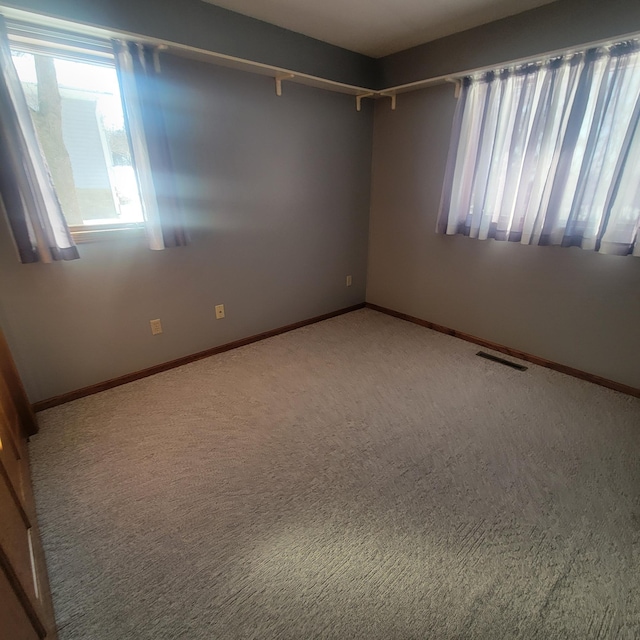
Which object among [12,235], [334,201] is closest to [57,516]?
[12,235]

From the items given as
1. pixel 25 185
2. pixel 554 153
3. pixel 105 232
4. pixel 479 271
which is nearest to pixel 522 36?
pixel 554 153

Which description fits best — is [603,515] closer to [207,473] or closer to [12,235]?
[207,473]

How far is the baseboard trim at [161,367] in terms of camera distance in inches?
87.3

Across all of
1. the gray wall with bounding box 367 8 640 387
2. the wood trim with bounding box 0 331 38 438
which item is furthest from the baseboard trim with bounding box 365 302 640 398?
the wood trim with bounding box 0 331 38 438

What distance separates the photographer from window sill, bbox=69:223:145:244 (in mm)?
2092

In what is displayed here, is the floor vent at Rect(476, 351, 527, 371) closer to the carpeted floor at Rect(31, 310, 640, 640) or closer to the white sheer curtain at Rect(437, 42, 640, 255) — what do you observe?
the carpeted floor at Rect(31, 310, 640, 640)

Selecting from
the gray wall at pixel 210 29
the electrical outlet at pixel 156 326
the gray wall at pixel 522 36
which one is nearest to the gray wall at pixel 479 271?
the gray wall at pixel 522 36

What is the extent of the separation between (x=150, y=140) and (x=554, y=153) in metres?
2.57

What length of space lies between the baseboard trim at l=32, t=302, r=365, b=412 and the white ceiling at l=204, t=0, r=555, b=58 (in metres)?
2.32

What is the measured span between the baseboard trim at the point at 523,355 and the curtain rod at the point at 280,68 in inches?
77.7

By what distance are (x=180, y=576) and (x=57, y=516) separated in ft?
2.13

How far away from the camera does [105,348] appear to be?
7.72 ft

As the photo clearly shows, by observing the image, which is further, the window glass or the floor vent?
the floor vent

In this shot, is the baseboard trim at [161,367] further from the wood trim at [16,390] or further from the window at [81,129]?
the window at [81,129]
